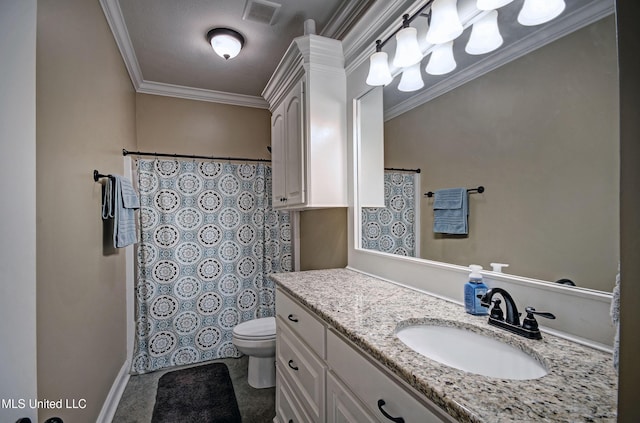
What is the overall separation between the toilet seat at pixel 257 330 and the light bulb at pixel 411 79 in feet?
5.95

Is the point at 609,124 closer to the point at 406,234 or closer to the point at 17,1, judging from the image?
the point at 406,234

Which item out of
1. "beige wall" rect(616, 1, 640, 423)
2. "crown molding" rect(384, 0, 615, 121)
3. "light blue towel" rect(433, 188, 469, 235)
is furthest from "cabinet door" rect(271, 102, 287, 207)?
"beige wall" rect(616, 1, 640, 423)

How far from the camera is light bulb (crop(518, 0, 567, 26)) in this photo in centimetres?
88

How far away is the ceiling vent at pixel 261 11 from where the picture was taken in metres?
1.84

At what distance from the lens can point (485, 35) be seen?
42.6 inches

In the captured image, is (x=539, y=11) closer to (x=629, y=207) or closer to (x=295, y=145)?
(x=629, y=207)

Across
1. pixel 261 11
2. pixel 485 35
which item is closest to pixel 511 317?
pixel 485 35

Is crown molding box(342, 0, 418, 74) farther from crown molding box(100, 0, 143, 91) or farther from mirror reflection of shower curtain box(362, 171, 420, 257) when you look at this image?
crown molding box(100, 0, 143, 91)

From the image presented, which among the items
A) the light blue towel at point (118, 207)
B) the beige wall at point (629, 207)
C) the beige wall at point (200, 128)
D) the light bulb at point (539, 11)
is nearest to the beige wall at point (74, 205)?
the light blue towel at point (118, 207)

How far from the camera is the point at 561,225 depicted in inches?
34.5

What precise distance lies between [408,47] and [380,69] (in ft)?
0.67

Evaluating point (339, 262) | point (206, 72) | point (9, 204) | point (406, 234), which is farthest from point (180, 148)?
point (406, 234)

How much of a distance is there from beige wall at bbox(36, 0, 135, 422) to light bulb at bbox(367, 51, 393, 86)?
1.38 m

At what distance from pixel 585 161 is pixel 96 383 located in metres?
Answer: 2.39
